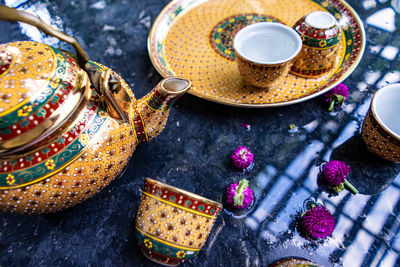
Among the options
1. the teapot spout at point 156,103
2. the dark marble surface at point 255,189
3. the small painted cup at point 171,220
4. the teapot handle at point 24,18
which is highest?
the teapot handle at point 24,18

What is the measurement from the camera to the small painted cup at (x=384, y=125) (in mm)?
604

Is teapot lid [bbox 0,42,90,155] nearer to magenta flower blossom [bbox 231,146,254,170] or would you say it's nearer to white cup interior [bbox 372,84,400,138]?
magenta flower blossom [bbox 231,146,254,170]

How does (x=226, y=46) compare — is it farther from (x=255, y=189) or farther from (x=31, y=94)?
(x=31, y=94)

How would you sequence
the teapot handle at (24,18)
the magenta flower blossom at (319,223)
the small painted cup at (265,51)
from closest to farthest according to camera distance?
the teapot handle at (24,18) → the magenta flower blossom at (319,223) → the small painted cup at (265,51)

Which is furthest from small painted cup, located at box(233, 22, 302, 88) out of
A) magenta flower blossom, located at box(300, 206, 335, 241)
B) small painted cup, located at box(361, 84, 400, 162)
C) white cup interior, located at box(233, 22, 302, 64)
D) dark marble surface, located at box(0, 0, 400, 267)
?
magenta flower blossom, located at box(300, 206, 335, 241)

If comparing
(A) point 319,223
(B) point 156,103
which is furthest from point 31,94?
(A) point 319,223

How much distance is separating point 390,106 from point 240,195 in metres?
0.42

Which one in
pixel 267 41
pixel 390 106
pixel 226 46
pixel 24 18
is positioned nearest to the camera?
pixel 24 18

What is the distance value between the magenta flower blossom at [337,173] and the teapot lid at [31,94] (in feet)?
1.77

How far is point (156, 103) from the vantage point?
2.00ft

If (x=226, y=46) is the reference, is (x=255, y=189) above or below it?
below

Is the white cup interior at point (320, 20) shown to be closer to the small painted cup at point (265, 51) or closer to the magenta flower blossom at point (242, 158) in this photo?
the small painted cup at point (265, 51)

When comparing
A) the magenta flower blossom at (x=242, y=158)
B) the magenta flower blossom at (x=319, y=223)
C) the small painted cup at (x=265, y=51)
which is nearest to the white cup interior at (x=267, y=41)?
the small painted cup at (x=265, y=51)

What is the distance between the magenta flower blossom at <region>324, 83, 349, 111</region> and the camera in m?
0.78
